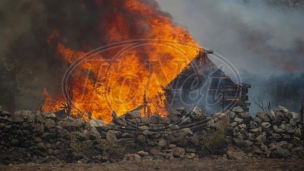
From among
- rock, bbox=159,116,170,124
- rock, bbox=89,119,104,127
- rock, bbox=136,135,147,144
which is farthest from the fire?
rock, bbox=136,135,147,144

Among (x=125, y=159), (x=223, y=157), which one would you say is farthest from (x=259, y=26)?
(x=125, y=159)

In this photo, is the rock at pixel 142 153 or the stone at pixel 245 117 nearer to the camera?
the rock at pixel 142 153

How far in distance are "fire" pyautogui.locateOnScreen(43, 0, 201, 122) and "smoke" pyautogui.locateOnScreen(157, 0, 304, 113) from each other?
7040mm

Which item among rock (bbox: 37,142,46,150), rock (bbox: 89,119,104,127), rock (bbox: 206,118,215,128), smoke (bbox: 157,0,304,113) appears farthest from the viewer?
smoke (bbox: 157,0,304,113)

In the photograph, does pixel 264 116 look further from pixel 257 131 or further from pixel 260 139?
pixel 260 139

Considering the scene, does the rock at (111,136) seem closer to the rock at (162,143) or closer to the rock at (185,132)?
the rock at (162,143)

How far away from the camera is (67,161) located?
1248 centimetres

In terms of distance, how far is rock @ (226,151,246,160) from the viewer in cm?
1321

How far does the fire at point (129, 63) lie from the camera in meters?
17.1

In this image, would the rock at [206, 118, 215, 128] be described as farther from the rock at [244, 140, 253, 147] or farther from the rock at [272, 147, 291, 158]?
the rock at [272, 147, 291, 158]

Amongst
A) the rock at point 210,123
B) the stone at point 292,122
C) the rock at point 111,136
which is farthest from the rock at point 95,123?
the stone at point 292,122

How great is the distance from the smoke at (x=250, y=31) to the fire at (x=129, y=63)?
23.1ft

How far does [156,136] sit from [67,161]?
356 cm

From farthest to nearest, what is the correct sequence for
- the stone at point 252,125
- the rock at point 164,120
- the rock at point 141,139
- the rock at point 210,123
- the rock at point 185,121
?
the stone at point 252,125, the rock at point 185,121, the rock at point 210,123, the rock at point 164,120, the rock at point 141,139
